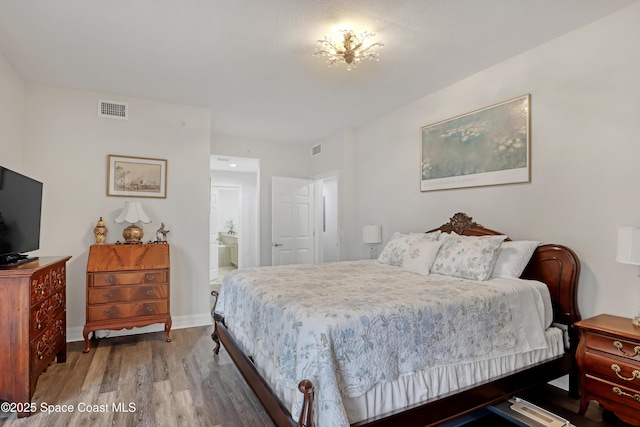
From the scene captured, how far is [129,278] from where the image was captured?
11.2 feet

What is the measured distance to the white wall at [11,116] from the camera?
2953 mm

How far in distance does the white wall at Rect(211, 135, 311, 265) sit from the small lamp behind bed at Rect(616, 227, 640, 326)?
465cm

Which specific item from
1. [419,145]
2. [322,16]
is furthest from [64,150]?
[419,145]

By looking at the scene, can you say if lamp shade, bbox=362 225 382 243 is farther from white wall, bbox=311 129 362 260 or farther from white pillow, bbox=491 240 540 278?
white pillow, bbox=491 240 540 278

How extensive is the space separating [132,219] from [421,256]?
10.1 ft

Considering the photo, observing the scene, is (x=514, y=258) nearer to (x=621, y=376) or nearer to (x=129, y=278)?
(x=621, y=376)

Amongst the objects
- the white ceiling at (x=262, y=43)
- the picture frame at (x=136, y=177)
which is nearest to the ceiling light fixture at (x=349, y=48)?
the white ceiling at (x=262, y=43)

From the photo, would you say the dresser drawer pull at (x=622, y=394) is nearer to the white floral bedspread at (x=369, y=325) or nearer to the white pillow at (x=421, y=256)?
the white floral bedspread at (x=369, y=325)

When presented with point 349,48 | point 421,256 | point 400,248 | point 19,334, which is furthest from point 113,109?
point 421,256

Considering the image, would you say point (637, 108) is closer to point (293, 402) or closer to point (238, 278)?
point (293, 402)

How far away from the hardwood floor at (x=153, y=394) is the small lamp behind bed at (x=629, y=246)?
1.01m

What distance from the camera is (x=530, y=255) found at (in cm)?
264

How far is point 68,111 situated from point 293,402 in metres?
3.89

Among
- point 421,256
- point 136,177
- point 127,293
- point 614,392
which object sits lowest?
point 614,392
